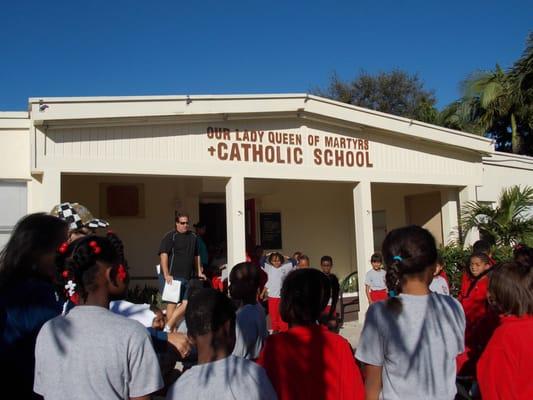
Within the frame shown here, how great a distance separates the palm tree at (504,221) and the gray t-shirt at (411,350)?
29.8 ft

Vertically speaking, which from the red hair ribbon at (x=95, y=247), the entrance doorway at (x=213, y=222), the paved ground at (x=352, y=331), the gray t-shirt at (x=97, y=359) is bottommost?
the paved ground at (x=352, y=331)

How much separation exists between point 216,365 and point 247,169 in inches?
276

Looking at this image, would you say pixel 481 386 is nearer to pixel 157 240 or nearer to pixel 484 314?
pixel 484 314

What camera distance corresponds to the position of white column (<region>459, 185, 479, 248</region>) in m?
11.2

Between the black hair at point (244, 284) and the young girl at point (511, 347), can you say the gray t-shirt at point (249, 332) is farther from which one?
the young girl at point (511, 347)

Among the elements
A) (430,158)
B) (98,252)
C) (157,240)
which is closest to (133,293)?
(157,240)

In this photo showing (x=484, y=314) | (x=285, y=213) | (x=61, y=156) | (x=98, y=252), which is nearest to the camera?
(x=98, y=252)

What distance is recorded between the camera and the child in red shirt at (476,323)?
166 inches

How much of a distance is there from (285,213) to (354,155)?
10.7ft

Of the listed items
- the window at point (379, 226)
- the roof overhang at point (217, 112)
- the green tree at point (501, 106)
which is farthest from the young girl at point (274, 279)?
the green tree at point (501, 106)

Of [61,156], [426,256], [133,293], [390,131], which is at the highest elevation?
[390,131]

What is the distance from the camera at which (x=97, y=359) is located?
2.01 meters

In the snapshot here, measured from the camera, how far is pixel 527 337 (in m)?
2.53

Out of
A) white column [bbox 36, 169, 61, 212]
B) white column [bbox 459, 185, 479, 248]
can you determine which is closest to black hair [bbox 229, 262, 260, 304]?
white column [bbox 36, 169, 61, 212]
